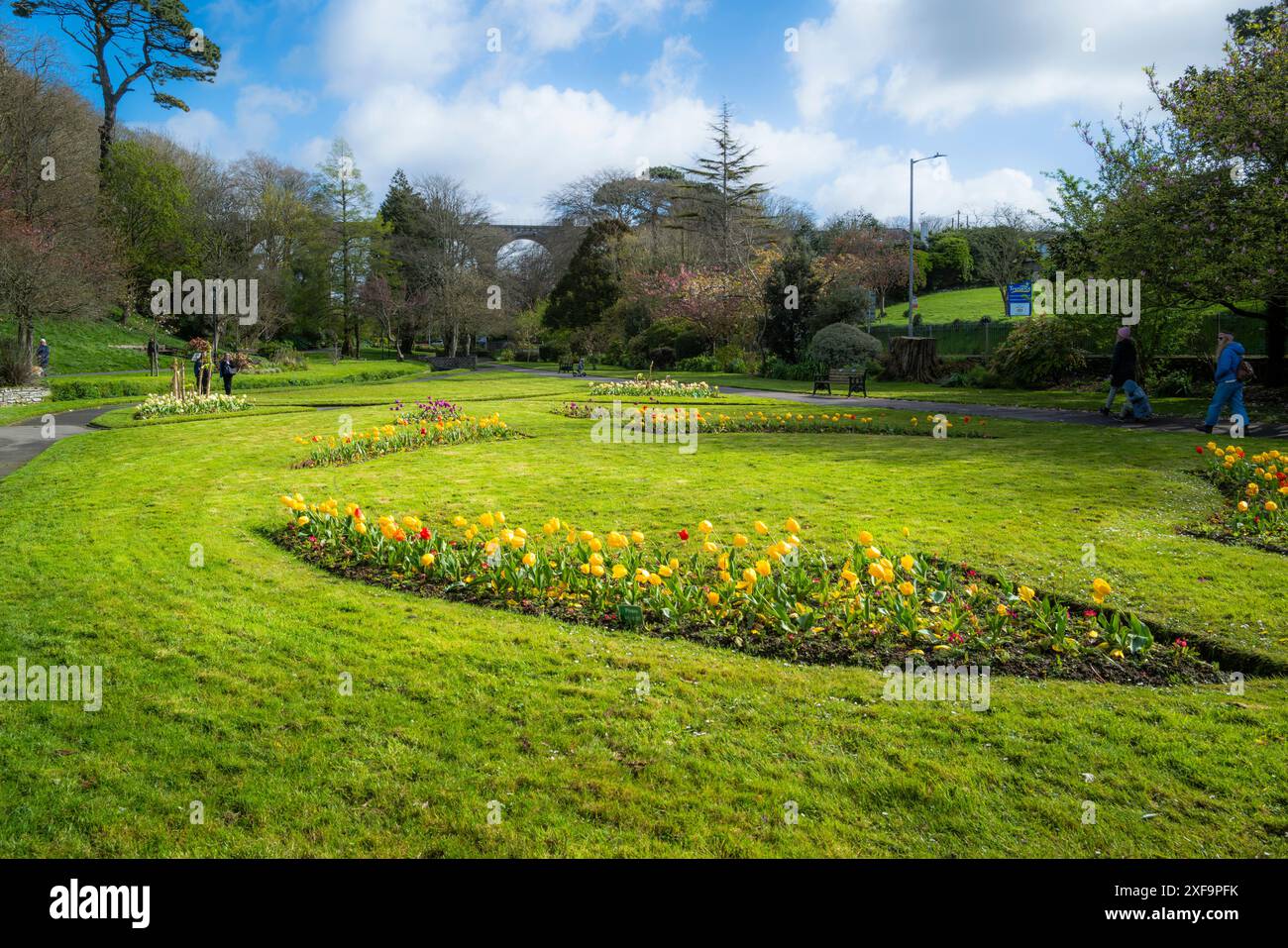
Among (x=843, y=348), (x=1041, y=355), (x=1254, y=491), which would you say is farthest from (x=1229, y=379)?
(x=843, y=348)

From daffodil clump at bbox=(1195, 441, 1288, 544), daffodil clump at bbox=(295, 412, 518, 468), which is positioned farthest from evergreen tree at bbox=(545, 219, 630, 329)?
daffodil clump at bbox=(1195, 441, 1288, 544)

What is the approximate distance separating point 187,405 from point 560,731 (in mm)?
19270

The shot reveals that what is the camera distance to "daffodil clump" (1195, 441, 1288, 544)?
696cm

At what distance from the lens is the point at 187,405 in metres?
19.3

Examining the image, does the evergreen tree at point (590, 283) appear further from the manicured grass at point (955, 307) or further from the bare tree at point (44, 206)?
the bare tree at point (44, 206)

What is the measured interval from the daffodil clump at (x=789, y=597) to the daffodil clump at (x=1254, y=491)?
287 centimetres

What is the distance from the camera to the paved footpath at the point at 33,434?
40.9ft

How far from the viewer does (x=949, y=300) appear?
5425cm

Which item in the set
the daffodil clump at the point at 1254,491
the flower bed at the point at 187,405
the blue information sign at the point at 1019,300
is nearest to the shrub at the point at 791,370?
the blue information sign at the point at 1019,300

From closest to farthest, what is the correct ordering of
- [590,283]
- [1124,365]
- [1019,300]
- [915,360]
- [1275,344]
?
[1124,365], [1275,344], [915,360], [1019,300], [590,283]

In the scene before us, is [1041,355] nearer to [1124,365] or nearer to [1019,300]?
[1124,365]

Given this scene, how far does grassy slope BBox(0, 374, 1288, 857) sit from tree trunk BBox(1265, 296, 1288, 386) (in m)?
16.4

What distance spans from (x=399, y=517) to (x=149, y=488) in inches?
165

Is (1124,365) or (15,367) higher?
(15,367)
